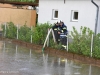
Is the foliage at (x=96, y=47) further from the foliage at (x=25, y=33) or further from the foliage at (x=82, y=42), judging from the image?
the foliage at (x=25, y=33)

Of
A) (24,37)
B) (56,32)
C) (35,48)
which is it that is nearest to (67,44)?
(56,32)

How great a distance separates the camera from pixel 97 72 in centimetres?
927

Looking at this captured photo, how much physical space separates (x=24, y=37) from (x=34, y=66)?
653 cm

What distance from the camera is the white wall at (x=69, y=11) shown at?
15297 millimetres

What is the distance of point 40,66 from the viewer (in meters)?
9.92

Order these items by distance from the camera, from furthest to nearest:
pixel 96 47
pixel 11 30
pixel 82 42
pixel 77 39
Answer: pixel 11 30, pixel 77 39, pixel 82 42, pixel 96 47

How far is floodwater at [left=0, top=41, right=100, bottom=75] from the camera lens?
901cm

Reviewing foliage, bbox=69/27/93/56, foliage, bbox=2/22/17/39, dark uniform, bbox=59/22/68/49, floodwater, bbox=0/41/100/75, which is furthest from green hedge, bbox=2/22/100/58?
foliage, bbox=2/22/17/39

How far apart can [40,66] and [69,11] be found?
7432 mm

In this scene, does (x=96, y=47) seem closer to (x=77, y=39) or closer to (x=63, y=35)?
(x=77, y=39)

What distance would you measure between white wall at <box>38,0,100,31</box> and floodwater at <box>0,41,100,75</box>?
4.19 m

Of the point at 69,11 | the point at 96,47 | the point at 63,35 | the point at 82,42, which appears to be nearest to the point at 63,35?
the point at 63,35

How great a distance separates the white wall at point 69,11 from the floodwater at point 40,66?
4194 millimetres

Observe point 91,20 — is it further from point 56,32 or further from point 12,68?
point 12,68
